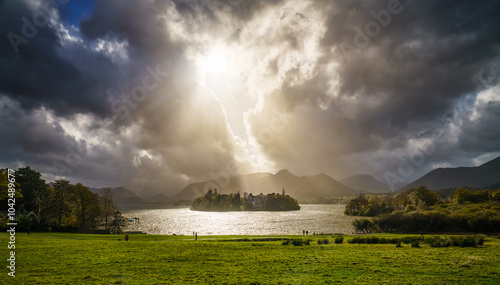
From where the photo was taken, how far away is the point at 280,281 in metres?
17.6

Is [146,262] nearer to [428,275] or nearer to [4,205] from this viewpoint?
[428,275]

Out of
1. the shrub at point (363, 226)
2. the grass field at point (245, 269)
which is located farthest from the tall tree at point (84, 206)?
the shrub at point (363, 226)

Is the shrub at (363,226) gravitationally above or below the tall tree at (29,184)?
below

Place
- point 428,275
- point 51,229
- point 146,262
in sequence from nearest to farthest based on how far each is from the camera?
point 428,275
point 146,262
point 51,229

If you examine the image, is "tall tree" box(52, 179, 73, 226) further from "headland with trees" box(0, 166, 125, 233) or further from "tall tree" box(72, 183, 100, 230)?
"tall tree" box(72, 183, 100, 230)

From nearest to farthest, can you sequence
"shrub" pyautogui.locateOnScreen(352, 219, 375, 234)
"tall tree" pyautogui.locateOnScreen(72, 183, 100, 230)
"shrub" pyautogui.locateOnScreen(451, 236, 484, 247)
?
1. "shrub" pyautogui.locateOnScreen(451, 236, 484, 247)
2. "tall tree" pyautogui.locateOnScreen(72, 183, 100, 230)
3. "shrub" pyautogui.locateOnScreen(352, 219, 375, 234)

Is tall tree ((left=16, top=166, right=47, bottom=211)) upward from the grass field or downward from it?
upward

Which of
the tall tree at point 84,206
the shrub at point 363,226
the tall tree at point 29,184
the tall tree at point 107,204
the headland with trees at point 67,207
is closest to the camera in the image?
the headland with trees at point 67,207

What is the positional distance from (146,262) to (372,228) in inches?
3849

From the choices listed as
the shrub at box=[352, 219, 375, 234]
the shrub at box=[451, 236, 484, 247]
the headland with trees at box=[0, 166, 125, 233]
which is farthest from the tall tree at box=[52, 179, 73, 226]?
the shrub at box=[352, 219, 375, 234]

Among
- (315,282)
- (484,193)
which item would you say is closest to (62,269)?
(315,282)

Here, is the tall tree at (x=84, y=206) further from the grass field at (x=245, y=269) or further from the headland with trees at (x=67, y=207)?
the grass field at (x=245, y=269)

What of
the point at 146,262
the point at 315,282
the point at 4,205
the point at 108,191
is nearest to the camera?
the point at 315,282

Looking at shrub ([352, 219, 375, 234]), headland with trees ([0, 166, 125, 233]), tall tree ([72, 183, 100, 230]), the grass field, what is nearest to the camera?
the grass field
